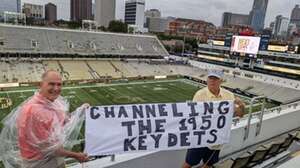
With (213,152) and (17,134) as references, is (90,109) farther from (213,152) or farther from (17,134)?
(213,152)

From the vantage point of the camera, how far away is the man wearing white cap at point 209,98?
253 centimetres

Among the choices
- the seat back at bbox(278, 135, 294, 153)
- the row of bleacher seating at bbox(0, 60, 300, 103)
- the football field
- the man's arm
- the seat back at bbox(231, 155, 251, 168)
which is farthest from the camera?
the row of bleacher seating at bbox(0, 60, 300, 103)

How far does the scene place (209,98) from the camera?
2539mm

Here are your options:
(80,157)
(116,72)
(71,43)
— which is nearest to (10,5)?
(71,43)

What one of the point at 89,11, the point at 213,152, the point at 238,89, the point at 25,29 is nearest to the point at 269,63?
the point at 238,89

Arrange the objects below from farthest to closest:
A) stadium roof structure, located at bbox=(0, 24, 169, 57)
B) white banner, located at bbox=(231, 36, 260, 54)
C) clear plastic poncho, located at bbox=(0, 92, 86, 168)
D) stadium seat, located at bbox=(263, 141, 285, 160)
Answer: stadium roof structure, located at bbox=(0, 24, 169, 57), white banner, located at bbox=(231, 36, 260, 54), stadium seat, located at bbox=(263, 141, 285, 160), clear plastic poncho, located at bbox=(0, 92, 86, 168)

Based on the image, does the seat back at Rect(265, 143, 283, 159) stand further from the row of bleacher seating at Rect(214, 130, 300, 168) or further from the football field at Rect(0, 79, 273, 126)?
the football field at Rect(0, 79, 273, 126)

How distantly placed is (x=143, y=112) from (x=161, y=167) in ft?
2.63

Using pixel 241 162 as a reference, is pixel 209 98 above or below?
above

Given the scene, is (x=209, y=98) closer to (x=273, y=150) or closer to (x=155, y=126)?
(x=155, y=126)

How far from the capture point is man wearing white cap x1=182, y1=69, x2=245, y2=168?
253cm

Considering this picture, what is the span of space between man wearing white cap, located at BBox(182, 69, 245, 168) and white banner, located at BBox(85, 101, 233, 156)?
84 millimetres

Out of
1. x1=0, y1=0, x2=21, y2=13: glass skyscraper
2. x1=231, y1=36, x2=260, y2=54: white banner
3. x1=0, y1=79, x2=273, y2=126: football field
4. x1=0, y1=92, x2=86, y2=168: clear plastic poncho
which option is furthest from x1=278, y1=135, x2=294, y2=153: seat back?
x1=0, y1=0, x2=21, y2=13: glass skyscraper

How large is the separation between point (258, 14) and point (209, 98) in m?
184
